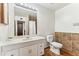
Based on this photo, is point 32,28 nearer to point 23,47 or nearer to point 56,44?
point 23,47

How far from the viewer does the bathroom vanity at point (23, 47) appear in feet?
3.93

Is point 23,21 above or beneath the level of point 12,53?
above

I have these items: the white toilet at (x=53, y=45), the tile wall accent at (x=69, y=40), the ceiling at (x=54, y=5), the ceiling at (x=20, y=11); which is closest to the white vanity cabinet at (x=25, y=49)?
the white toilet at (x=53, y=45)

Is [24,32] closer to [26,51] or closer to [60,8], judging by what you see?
[26,51]

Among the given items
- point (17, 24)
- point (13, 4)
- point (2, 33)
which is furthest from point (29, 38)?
point (13, 4)

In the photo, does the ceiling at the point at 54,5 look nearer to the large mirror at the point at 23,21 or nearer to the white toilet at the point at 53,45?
the large mirror at the point at 23,21

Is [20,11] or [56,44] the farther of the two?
[56,44]

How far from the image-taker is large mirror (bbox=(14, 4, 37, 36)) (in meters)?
1.37

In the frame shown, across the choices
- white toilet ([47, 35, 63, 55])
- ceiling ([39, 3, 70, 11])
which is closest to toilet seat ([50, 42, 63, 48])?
white toilet ([47, 35, 63, 55])

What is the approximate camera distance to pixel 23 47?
1.36m

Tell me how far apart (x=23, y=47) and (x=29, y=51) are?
0.11 m

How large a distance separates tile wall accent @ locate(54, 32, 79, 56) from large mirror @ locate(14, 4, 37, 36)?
1.44 ft

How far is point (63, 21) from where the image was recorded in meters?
1.57

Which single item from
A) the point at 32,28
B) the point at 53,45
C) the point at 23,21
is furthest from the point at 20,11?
the point at 53,45
